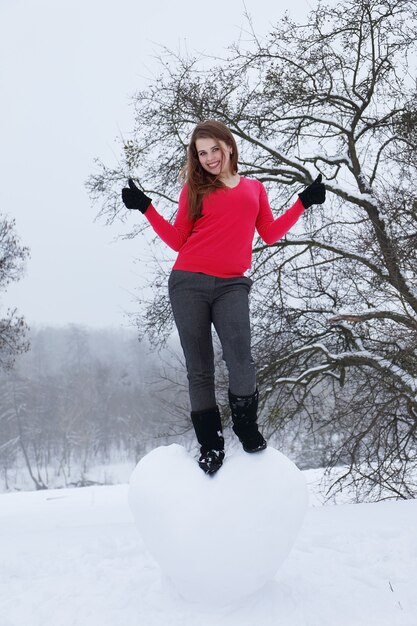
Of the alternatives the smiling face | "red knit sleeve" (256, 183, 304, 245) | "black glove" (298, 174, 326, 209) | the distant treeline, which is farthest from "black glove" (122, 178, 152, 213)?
the distant treeline

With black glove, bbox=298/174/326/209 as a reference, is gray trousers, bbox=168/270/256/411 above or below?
below

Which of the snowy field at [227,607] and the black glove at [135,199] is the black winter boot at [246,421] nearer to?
the snowy field at [227,607]

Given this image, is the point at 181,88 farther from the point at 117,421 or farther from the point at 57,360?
the point at 57,360

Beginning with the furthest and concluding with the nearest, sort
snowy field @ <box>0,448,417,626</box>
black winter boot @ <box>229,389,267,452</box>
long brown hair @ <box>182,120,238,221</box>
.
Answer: long brown hair @ <box>182,120,238,221</box> → black winter boot @ <box>229,389,267,452</box> → snowy field @ <box>0,448,417,626</box>

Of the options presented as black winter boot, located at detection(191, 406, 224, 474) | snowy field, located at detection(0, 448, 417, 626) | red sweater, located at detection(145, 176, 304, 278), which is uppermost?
red sweater, located at detection(145, 176, 304, 278)

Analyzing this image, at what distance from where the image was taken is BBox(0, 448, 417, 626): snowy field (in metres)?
2.54

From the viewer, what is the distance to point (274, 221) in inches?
117

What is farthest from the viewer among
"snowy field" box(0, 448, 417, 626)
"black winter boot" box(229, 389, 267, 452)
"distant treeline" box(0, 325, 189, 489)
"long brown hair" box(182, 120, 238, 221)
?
"distant treeline" box(0, 325, 189, 489)

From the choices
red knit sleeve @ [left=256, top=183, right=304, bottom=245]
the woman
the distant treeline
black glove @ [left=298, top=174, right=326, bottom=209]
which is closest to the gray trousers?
the woman

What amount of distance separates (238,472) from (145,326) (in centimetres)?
569

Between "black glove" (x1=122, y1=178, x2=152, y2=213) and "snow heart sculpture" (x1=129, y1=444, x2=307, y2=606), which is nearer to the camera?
"snow heart sculpture" (x1=129, y1=444, x2=307, y2=606)

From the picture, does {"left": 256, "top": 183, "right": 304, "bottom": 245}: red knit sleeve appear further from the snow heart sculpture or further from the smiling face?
the snow heart sculpture

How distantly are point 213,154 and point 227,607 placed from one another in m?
2.09

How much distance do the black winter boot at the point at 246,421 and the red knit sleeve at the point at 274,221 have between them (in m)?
0.78
